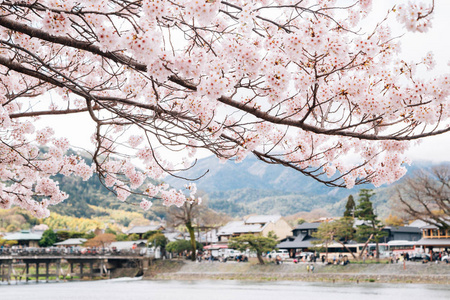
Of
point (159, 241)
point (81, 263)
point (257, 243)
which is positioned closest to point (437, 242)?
point (257, 243)

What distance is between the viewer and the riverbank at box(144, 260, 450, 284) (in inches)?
1145

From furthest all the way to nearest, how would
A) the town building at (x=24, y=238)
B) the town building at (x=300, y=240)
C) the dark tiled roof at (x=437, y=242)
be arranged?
the town building at (x=24, y=238) < the town building at (x=300, y=240) < the dark tiled roof at (x=437, y=242)

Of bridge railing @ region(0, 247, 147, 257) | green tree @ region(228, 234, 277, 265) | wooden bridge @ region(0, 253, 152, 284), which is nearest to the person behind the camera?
green tree @ region(228, 234, 277, 265)

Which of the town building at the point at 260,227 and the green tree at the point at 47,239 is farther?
the town building at the point at 260,227

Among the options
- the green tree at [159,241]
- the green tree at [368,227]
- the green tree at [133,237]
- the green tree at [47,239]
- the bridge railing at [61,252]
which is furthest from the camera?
the green tree at [133,237]

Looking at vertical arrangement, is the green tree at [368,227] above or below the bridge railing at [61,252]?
above

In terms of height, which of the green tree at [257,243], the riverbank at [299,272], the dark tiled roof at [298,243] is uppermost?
the green tree at [257,243]

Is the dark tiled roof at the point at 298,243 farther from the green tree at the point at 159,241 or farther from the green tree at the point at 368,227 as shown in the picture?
the green tree at the point at 368,227

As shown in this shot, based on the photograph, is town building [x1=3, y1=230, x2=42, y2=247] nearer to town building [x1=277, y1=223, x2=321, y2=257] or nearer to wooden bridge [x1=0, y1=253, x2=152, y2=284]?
wooden bridge [x1=0, y1=253, x2=152, y2=284]

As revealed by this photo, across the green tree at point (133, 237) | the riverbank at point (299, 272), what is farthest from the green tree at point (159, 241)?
the green tree at point (133, 237)

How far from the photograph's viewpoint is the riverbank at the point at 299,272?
29.1 meters

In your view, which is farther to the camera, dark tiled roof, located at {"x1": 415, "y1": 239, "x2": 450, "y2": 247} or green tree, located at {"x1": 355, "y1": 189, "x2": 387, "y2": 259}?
dark tiled roof, located at {"x1": 415, "y1": 239, "x2": 450, "y2": 247}

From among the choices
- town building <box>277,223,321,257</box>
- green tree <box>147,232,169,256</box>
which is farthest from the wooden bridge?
town building <box>277,223,321,257</box>

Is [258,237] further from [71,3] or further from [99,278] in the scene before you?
[71,3]
